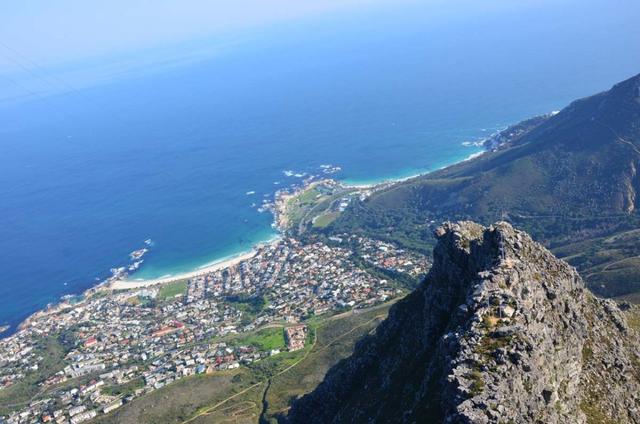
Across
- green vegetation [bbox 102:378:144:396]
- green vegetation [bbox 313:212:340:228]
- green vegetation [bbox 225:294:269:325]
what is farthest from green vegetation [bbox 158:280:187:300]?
green vegetation [bbox 313:212:340:228]

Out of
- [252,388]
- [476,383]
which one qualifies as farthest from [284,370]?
[476,383]

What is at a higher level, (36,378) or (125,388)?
(36,378)

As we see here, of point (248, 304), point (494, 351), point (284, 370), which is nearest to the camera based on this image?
point (494, 351)

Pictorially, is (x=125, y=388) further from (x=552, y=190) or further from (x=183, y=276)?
(x=552, y=190)

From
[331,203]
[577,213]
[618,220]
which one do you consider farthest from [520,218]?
[331,203]

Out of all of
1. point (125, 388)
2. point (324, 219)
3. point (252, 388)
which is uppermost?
point (324, 219)

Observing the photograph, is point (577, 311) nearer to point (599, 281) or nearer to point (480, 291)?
point (480, 291)

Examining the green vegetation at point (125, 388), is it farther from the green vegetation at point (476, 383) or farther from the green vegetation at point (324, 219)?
the green vegetation at point (476, 383)
